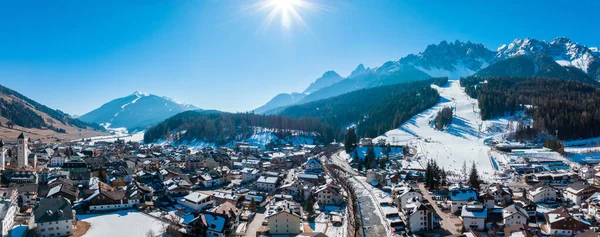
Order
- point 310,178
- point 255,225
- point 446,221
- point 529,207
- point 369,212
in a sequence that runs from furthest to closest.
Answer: point 310,178 → point 369,212 → point 446,221 → point 529,207 → point 255,225

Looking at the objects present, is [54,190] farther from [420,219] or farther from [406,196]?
[406,196]

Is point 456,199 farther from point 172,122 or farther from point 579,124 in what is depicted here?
point 172,122

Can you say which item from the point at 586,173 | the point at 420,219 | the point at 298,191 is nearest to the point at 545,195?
the point at 586,173

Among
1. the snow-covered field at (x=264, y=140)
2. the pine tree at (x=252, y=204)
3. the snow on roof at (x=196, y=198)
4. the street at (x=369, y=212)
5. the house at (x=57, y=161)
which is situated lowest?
the street at (x=369, y=212)

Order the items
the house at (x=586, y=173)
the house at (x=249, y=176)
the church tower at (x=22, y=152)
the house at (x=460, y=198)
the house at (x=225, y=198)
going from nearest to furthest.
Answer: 1. the house at (x=460, y=198)
2. the house at (x=225, y=198)
3. the house at (x=586, y=173)
4. the church tower at (x=22, y=152)
5. the house at (x=249, y=176)

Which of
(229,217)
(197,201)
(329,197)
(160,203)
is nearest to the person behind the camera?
(229,217)

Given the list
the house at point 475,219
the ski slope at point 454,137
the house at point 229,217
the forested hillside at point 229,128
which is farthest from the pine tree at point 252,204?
the forested hillside at point 229,128

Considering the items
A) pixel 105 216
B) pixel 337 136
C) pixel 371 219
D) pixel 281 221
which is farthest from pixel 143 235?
pixel 337 136

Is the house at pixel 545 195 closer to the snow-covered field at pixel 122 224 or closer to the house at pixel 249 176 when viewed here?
the house at pixel 249 176
